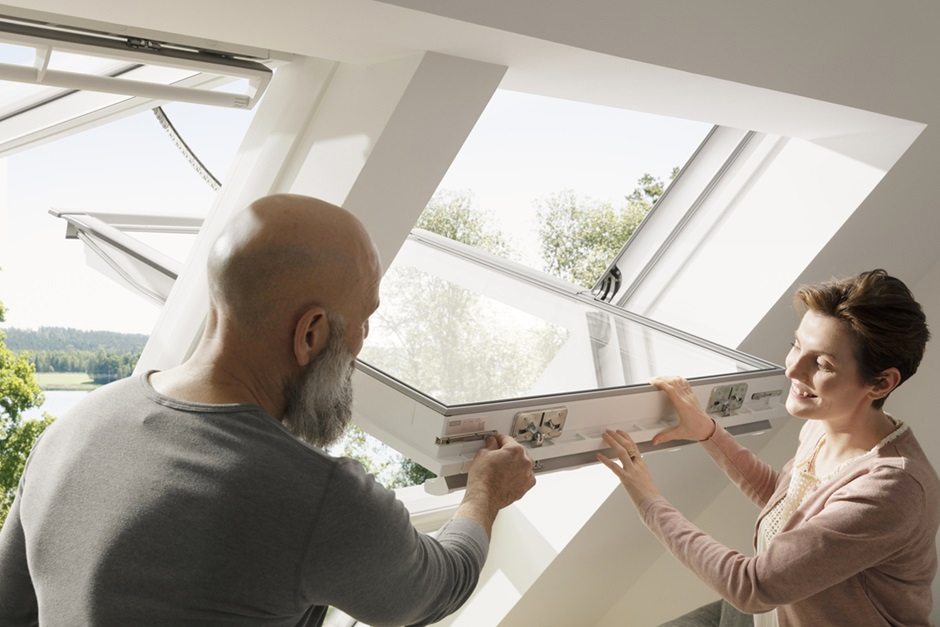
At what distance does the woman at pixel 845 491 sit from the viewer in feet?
6.32

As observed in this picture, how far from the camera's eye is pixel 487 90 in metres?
1.76

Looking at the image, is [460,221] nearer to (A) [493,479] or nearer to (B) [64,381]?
(B) [64,381]

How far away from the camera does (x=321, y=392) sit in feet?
4.56

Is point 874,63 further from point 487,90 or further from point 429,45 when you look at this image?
point 429,45

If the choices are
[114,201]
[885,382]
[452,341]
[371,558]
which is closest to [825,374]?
[885,382]

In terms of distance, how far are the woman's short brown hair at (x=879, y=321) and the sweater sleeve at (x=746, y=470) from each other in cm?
48

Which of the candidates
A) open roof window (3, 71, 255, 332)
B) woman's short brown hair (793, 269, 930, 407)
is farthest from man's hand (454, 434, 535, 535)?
open roof window (3, 71, 255, 332)

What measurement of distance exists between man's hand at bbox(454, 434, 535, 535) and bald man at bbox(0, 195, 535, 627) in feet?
0.48

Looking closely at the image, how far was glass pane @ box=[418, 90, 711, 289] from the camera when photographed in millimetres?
2984

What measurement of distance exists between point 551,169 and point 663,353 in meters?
1.03

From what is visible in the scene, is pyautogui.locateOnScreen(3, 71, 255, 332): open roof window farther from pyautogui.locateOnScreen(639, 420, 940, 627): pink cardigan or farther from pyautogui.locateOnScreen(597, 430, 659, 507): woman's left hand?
pyautogui.locateOnScreen(639, 420, 940, 627): pink cardigan

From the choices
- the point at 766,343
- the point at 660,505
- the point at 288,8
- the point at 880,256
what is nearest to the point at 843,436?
the point at 660,505

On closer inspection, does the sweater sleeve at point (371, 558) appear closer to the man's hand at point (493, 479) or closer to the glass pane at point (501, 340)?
the man's hand at point (493, 479)

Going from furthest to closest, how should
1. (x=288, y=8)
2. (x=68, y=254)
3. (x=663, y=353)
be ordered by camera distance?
(x=68, y=254)
(x=663, y=353)
(x=288, y=8)
